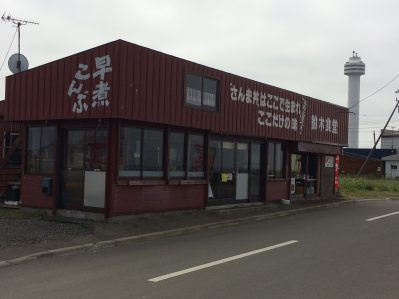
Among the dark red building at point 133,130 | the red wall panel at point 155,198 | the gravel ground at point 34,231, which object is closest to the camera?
the gravel ground at point 34,231

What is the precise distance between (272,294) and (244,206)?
11.3 metres

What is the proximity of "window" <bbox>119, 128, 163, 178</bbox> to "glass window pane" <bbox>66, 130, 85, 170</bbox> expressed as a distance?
4.44 feet

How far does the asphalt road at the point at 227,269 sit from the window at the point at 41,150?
190 inches

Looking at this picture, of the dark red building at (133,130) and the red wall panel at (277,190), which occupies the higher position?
the dark red building at (133,130)

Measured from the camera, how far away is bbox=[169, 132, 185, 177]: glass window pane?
1489 cm

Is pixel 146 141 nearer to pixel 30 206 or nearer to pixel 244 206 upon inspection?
pixel 30 206

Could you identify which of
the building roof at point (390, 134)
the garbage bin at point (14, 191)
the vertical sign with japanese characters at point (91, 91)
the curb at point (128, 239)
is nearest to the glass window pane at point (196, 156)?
the curb at point (128, 239)

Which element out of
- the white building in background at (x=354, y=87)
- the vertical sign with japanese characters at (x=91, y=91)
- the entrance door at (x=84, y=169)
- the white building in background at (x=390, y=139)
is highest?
the white building in background at (x=354, y=87)

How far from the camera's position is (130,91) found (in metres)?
12.8

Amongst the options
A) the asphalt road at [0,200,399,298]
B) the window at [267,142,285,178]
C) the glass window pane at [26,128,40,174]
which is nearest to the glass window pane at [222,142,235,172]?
the window at [267,142,285,178]

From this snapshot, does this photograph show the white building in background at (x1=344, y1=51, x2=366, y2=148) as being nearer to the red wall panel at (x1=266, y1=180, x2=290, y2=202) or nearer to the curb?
the red wall panel at (x1=266, y1=180, x2=290, y2=202)

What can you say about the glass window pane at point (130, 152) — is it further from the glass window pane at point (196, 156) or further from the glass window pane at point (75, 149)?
the glass window pane at point (196, 156)

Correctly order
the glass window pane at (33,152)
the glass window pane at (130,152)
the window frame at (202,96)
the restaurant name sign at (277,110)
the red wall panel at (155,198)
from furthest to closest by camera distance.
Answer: the restaurant name sign at (277,110)
the glass window pane at (33,152)
the window frame at (202,96)
the glass window pane at (130,152)
the red wall panel at (155,198)

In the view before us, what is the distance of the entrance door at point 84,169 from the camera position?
43.8 feet
